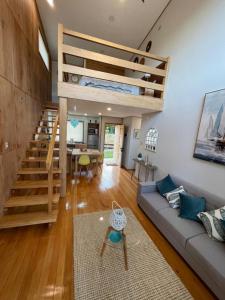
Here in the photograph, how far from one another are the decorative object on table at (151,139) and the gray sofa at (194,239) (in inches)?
52.2

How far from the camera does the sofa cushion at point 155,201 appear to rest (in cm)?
239

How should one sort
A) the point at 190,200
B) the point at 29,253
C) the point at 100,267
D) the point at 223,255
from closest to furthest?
the point at 223,255, the point at 100,267, the point at 29,253, the point at 190,200

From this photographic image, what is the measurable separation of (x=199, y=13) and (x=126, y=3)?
6.19 feet

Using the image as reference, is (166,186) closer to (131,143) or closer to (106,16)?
(131,143)

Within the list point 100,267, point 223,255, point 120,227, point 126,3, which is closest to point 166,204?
point 223,255

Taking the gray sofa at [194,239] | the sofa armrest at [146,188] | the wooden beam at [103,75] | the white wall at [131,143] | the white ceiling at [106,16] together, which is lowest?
the gray sofa at [194,239]

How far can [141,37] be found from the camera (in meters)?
4.56

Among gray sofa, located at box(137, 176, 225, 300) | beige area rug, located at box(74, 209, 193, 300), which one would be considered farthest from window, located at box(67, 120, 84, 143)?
beige area rug, located at box(74, 209, 193, 300)

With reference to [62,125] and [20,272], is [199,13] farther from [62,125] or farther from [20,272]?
[20,272]

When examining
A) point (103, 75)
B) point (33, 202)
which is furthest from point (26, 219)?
point (103, 75)

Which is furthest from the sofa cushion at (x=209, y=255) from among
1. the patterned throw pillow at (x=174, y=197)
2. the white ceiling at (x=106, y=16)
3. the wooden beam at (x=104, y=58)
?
the white ceiling at (x=106, y=16)

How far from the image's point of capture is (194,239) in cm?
168

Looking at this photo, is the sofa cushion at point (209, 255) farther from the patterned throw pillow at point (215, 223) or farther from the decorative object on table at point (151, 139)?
the decorative object on table at point (151, 139)

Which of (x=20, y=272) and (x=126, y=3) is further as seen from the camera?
(x=126, y=3)
